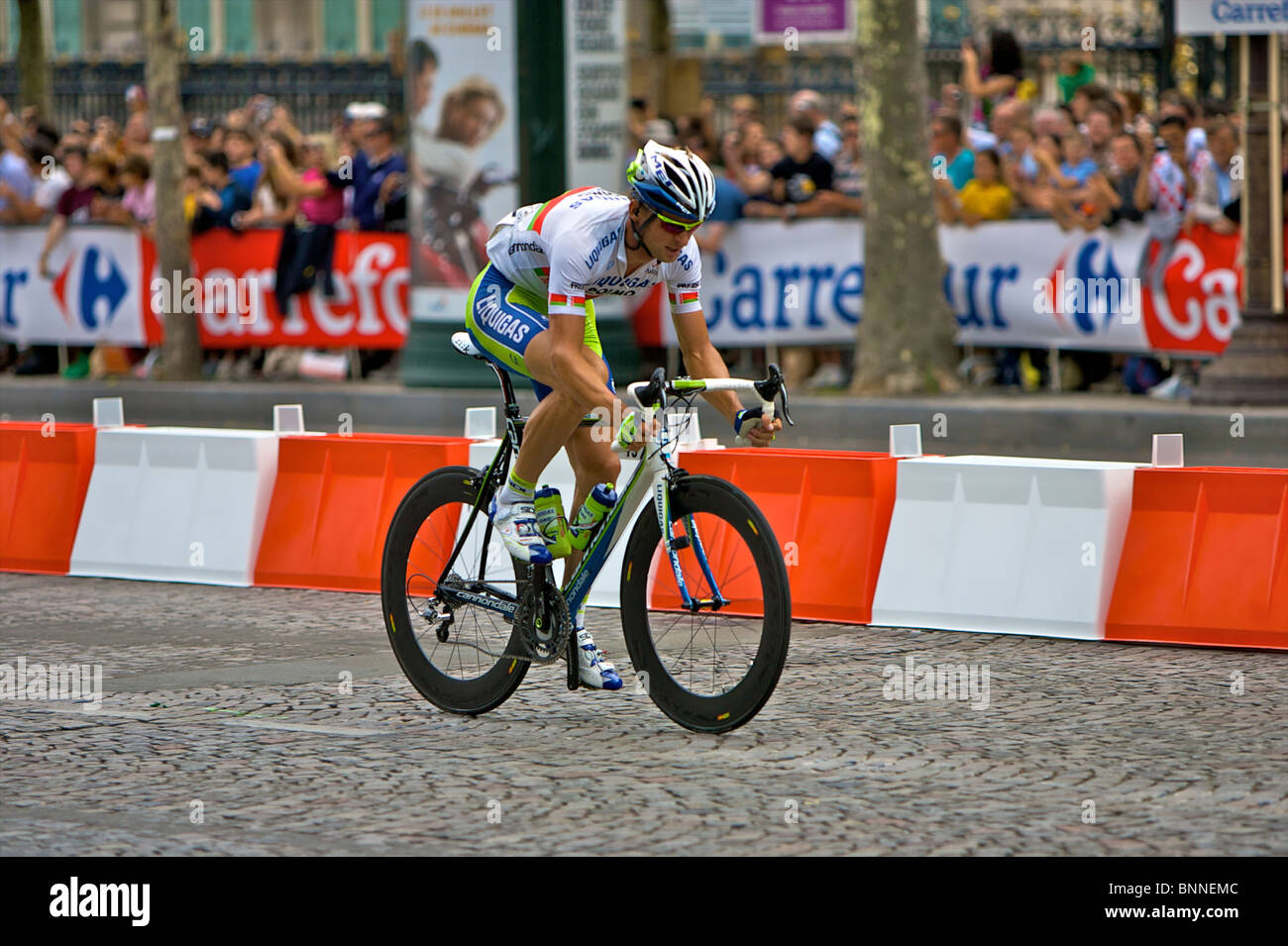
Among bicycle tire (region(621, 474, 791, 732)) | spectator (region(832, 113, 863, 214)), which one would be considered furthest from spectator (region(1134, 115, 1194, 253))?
bicycle tire (region(621, 474, 791, 732))

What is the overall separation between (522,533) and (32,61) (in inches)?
848

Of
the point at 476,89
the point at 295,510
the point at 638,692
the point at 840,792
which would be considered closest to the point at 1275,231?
the point at 476,89

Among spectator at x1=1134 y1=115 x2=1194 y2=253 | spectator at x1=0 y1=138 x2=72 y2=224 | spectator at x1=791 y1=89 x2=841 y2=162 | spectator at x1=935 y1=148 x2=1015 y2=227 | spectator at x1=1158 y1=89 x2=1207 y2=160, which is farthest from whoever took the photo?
spectator at x1=0 y1=138 x2=72 y2=224

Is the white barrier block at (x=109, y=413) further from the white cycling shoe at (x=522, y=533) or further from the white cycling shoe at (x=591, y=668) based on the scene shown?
the white cycling shoe at (x=591, y=668)

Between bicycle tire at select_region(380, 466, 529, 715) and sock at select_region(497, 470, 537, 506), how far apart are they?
166 mm

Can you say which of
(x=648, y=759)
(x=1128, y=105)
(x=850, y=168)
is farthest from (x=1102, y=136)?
(x=648, y=759)

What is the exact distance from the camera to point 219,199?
19719 millimetres

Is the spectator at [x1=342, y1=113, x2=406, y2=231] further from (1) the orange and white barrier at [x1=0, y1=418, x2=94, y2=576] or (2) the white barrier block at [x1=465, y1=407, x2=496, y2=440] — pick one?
(2) the white barrier block at [x1=465, y1=407, x2=496, y2=440]

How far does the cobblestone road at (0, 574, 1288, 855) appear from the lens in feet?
17.6

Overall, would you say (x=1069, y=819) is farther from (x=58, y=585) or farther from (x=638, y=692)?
(x=58, y=585)

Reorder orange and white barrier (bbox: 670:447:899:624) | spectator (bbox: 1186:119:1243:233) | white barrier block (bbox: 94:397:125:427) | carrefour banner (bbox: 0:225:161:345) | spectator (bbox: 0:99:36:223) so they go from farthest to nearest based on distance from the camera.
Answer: spectator (bbox: 0:99:36:223) → carrefour banner (bbox: 0:225:161:345) → spectator (bbox: 1186:119:1243:233) → white barrier block (bbox: 94:397:125:427) → orange and white barrier (bbox: 670:447:899:624)

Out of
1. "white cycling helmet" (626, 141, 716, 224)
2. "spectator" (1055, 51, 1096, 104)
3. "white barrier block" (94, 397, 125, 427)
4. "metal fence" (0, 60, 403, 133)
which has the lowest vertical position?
"white barrier block" (94, 397, 125, 427)

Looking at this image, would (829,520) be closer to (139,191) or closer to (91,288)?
(139,191)
